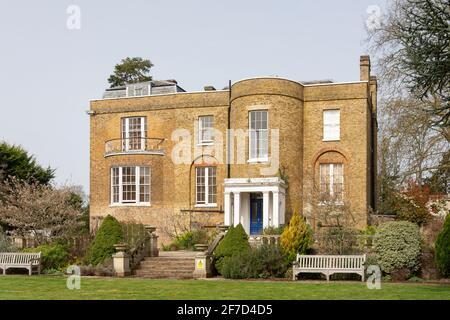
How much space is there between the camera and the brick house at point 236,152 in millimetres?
33781

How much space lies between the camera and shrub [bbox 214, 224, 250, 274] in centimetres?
2505

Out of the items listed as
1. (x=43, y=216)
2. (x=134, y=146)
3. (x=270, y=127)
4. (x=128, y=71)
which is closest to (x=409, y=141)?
(x=270, y=127)

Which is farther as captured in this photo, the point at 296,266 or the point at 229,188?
the point at 229,188

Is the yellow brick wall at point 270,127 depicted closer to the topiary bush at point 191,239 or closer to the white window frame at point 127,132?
the white window frame at point 127,132

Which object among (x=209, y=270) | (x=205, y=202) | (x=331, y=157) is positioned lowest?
(x=209, y=270)

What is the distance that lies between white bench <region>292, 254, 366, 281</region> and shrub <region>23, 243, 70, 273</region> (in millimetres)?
9398

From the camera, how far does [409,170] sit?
40219 mm

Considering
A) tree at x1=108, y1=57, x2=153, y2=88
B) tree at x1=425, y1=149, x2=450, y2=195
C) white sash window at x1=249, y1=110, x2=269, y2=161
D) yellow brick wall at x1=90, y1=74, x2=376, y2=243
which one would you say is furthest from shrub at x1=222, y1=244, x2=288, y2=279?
tree at x1=108, y1=57, x2=153, y2=88

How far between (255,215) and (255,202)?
65 cm

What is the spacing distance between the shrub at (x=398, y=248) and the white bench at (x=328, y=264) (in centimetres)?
73

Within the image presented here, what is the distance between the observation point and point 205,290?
18953 mm

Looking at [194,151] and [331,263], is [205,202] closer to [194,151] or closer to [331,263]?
[194,151]

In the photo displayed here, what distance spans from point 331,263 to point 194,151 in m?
14.7
